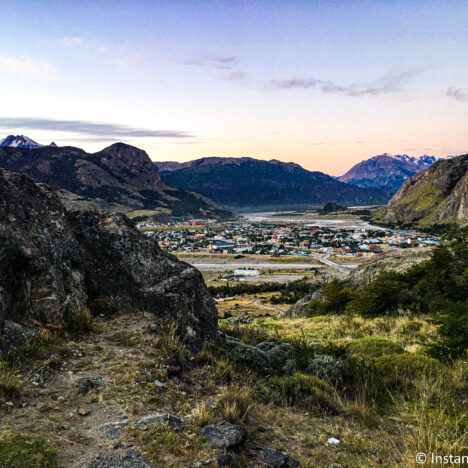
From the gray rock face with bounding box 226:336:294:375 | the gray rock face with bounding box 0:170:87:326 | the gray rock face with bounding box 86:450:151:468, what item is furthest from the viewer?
the gray rock face with bounding box 226:336:294:375

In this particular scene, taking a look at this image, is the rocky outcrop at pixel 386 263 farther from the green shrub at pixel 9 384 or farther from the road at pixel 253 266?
the road at pixel 253 266

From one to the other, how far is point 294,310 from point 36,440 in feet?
99.2

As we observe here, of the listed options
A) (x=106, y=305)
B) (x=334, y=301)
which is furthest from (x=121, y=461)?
(x=334, y=301)

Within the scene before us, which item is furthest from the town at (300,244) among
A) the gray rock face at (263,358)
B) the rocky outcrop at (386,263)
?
the gray rock face at (263,358)

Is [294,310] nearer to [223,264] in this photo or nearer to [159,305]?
[159,305]

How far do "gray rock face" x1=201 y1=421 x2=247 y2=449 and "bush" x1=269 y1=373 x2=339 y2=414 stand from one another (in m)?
1.68

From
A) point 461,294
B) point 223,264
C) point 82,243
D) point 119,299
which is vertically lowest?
point 223,264

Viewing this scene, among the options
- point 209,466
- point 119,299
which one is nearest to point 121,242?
point 119,299

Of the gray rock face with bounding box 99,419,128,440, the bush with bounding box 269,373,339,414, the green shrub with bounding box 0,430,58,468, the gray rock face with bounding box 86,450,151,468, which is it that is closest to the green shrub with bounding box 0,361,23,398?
the green shrub with bounding box 0,430,58,468

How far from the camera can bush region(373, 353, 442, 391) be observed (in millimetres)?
6547

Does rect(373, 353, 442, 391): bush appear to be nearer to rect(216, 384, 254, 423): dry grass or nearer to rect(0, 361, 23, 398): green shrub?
rect(216, 384, 254, 423): dry grass

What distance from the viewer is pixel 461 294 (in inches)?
627

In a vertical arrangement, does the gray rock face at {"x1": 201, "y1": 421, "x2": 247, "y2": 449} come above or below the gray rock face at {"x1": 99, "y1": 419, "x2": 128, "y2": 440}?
below

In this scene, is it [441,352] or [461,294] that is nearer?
[441,352]
